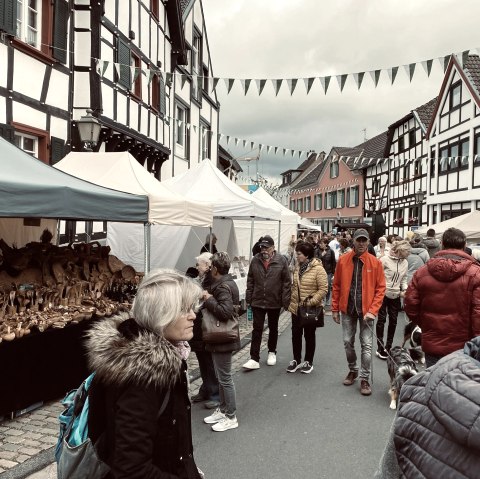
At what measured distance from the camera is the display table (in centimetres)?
457

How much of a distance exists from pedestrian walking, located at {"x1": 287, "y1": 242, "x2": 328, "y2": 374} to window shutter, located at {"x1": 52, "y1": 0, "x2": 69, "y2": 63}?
6.76 meters

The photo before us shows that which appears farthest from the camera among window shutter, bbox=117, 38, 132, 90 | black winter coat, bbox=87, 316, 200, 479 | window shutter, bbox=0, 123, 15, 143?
window shutter, bbox=117, 38, 132, 90

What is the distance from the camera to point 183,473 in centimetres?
186

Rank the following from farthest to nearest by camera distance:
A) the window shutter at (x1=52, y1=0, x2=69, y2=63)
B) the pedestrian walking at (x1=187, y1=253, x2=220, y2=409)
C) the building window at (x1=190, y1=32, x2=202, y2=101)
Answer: the building window at (x1=190, y1=32, x2=202, y2=101) < the window shutter at (x1=52, y1=0, x2=69, y2=63) < the pedestrian walking at (x1=187, y1=253, x2=220, y2=409)

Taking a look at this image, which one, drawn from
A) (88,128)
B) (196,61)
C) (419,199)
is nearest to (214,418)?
(88,128)

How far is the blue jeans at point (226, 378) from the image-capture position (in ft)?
14.9

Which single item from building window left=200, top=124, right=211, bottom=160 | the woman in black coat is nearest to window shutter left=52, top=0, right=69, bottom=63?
the woman in black coat

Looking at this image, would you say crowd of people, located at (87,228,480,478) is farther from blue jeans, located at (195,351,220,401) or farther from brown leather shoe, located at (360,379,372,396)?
blue jeans, located at (195,351,220,401)

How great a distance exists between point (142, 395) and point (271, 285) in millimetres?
4892

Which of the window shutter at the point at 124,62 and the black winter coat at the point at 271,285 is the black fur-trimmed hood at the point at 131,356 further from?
the window shutter at the point at 124,62

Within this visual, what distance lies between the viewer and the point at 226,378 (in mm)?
4551

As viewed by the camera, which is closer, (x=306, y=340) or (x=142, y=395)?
(x=142, y=395)

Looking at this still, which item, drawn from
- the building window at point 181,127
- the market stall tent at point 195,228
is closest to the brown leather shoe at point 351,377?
the market stall tent at point 195,228

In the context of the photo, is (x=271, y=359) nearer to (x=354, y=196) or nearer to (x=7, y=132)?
(x=7, y=132)
